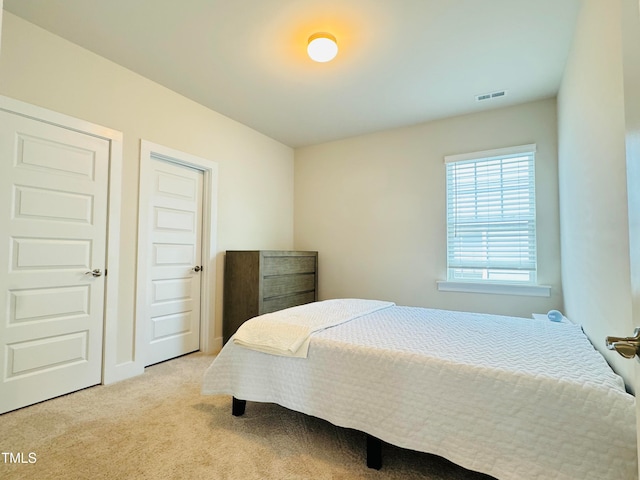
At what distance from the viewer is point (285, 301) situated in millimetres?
3600

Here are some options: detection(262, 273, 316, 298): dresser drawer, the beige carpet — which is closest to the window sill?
detection(262, 273, 316, 298): dresser drawer

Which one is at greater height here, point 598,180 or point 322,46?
point 322,46

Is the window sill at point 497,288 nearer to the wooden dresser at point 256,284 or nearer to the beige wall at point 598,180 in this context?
the beige wall at point 598,180

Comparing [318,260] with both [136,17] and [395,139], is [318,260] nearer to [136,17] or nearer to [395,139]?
[395,139]

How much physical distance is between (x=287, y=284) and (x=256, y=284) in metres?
0.49

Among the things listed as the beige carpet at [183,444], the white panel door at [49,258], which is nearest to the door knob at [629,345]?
the beige carpet at [183,444]

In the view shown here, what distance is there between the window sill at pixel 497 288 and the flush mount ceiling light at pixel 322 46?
2.51 meters

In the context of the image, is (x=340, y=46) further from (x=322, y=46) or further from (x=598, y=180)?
(x=598, y=180)

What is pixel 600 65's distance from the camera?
158 centimetres

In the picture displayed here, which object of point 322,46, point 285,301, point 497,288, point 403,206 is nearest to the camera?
point 322,46

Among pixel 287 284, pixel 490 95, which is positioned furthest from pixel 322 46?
pixel 287 284

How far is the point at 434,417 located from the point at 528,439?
328 millimetres

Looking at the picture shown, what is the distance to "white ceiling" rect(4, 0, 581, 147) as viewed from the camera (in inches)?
78.6

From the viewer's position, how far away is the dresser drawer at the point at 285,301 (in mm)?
3314
